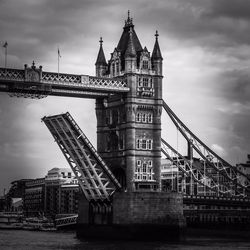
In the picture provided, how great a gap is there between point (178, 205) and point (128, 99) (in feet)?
35.5

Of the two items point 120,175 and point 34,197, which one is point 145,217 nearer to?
point 120,175

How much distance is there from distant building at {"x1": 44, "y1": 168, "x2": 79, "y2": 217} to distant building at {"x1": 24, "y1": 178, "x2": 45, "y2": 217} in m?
2.73

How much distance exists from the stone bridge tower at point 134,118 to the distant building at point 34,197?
86087mm

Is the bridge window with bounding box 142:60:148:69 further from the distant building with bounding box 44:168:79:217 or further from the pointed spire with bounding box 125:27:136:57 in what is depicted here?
the distant building with bounding box 44:168:79:217

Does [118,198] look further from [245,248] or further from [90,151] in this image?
[245,248]

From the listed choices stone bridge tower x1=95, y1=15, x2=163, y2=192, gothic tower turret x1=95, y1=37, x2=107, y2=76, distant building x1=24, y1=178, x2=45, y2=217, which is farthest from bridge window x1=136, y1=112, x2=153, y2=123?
distant building x1=24, y1=178, x2=45, y2=217

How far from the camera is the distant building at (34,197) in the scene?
172 m

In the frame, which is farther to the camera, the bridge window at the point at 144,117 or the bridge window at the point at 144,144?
the bridge window at the point at 144,117

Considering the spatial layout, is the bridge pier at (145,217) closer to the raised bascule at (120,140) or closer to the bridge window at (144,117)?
the raised bascule at (120,140)

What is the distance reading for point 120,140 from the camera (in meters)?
84.9

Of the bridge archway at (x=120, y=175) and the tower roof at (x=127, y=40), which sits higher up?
the tower roof at (x=127, y=40)

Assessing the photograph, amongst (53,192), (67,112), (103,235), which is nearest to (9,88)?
(67,112)

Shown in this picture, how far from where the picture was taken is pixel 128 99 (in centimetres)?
8344

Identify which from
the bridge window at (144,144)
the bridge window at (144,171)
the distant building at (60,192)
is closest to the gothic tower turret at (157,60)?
the bridge window at (144,144)
